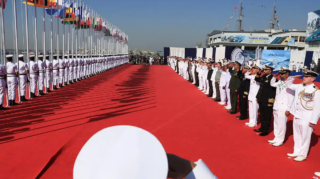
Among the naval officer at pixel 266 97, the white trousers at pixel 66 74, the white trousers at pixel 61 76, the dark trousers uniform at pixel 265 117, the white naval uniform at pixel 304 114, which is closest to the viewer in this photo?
the white naval uniform at pixel 304 114

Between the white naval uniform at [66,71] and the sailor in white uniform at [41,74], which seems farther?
the white naval uniform at [66,71]

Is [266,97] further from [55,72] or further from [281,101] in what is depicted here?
[55,72]

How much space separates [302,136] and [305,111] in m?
0.47

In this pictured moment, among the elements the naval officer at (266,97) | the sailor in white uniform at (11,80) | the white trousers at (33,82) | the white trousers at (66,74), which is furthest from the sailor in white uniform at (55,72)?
the naval officer at (266,97)

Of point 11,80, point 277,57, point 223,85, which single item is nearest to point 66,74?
point 11,80

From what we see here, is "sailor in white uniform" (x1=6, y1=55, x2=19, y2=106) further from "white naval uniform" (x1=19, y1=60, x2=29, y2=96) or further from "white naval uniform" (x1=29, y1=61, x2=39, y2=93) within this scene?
"white naval uniform" (x1=29, y1=61, x2=39, y2=93)

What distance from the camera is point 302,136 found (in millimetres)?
4301

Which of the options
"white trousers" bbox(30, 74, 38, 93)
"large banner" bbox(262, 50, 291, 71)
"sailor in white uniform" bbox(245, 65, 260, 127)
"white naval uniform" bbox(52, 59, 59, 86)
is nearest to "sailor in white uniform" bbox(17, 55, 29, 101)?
"white trousers" bbox(30, 74, 38, 93)

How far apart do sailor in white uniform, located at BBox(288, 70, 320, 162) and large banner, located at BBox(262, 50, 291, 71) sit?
61.4ft

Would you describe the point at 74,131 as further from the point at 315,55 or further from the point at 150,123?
the point at 315,55

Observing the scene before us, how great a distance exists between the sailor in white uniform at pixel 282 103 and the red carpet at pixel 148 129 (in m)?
0.28

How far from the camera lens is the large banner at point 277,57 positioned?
21484 millimetres

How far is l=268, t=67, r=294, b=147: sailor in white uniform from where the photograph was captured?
4.82m

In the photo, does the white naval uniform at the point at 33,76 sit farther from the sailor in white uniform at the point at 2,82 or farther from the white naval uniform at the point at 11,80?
the sailor in white uniform at the point at 2,82
